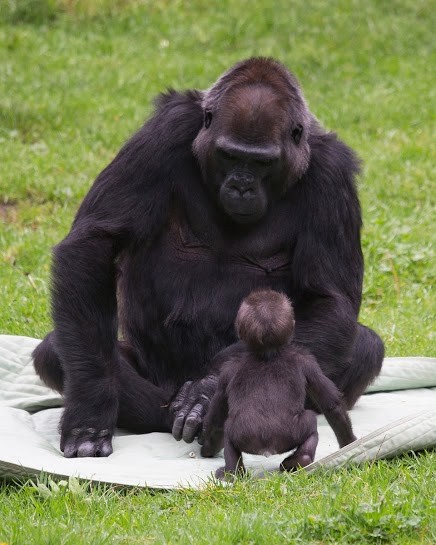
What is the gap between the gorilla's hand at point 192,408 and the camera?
543 cm

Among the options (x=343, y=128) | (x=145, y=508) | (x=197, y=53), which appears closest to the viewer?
(x=145, y=508)

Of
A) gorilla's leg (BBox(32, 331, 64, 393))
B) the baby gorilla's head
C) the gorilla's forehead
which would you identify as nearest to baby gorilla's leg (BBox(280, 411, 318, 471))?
the baby gorilla's head

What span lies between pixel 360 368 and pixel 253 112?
1.51m

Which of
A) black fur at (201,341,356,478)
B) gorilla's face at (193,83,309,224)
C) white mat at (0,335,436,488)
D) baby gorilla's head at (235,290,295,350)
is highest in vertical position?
gorilla's face at (193,83,309,224)

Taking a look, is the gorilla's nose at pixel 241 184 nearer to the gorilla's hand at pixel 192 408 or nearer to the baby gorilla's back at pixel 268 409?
the baby gorilla's back at pixel 268 409

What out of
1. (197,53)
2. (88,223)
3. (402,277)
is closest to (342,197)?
(88,223)

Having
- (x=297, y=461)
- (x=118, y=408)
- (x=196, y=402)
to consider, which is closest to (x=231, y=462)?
(x=297, y=461)

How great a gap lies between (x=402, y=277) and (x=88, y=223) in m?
3.66

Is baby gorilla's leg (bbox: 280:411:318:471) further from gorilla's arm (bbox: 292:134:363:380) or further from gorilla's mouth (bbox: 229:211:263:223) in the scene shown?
gorilla's mouth (bbox: 229:211:263:223)

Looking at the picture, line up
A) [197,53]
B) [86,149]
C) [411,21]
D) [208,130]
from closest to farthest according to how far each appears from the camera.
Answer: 1. [208,130]
2. [86,149]
3. [197,53]
4. [411,21]

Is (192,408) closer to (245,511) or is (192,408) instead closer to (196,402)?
(196,402)

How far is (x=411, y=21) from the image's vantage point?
47.3 ft

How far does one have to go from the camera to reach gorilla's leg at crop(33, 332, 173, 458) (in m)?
5.41

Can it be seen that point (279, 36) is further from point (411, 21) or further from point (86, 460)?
point (86, 460)
